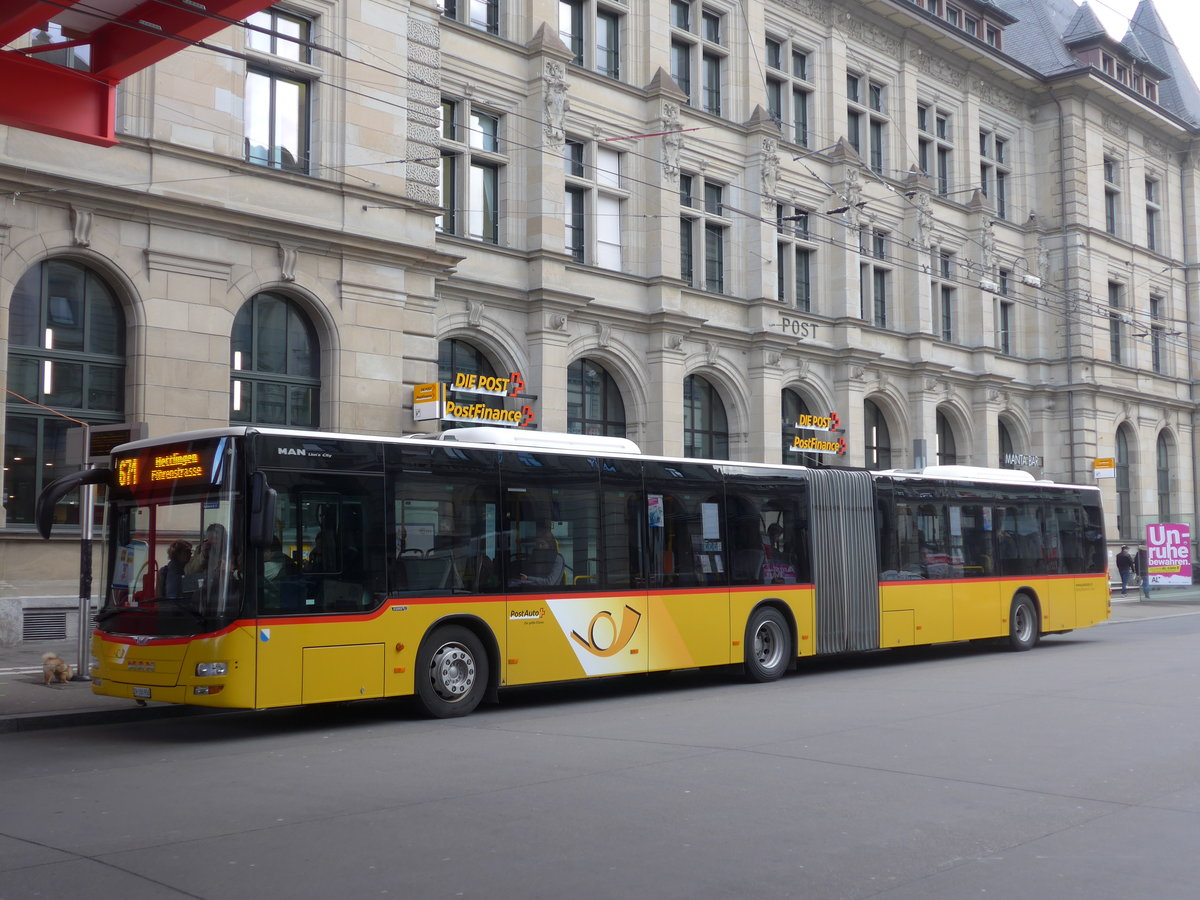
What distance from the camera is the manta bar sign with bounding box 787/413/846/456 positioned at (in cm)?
3353

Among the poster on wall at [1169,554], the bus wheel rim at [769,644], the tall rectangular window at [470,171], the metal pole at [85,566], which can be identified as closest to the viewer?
the metal pole at [85,566]

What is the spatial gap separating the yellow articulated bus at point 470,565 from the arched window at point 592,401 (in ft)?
34.6

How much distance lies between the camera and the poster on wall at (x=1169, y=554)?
37.1m

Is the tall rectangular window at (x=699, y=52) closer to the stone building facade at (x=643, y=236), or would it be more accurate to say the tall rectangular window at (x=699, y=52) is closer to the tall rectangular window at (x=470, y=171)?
the stone building facade at (x=643, y=236)

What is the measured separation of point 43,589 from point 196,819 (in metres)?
12.0

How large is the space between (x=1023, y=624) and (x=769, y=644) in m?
7.02

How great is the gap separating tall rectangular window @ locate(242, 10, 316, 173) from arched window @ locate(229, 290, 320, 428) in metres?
2.51

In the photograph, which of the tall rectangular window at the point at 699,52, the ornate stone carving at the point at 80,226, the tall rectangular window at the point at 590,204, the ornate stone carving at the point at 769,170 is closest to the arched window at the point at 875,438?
the ornate stone carving at the point at 769,170

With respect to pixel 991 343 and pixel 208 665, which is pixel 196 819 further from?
pixel 991 343

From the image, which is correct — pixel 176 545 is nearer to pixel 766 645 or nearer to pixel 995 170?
pixel 766 645

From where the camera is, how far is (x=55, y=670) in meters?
14.7

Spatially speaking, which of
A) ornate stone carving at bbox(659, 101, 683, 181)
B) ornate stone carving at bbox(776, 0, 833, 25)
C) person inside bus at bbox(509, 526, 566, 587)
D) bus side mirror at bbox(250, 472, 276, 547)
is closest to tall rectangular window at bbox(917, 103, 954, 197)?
ornate stone carving at bbox(776, 0, 833, 25)

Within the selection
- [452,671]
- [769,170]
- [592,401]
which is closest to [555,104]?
[592,401]

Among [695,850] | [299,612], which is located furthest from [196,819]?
[299,612]
